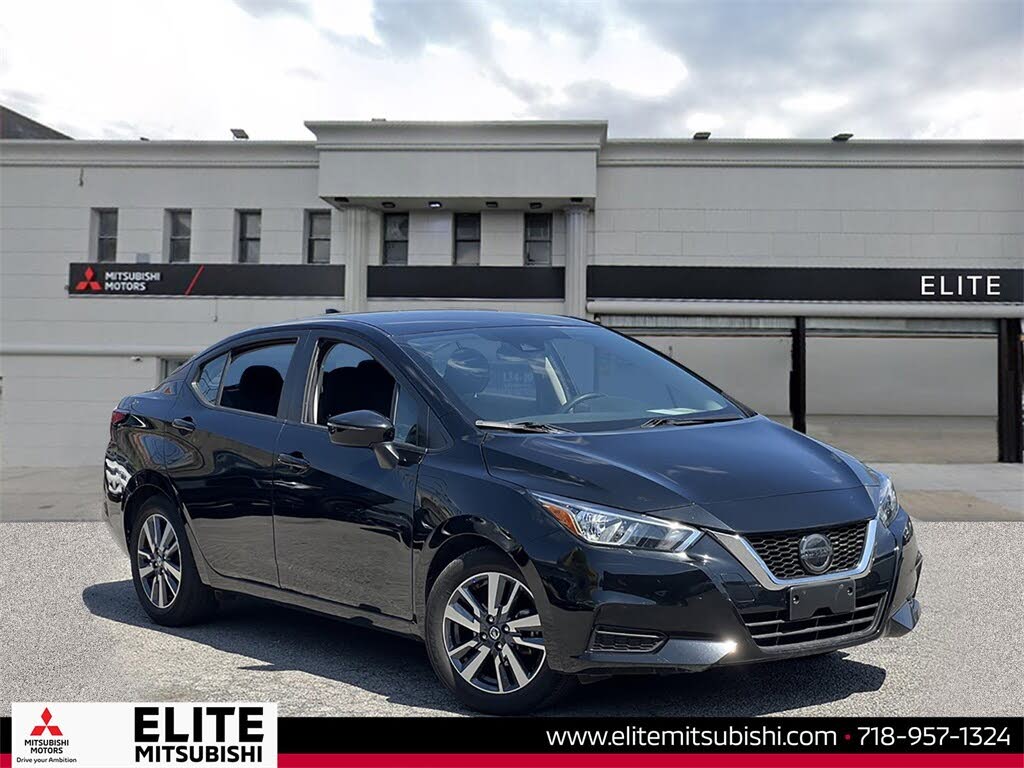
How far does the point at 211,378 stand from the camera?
635cm

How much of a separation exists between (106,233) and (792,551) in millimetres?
23387

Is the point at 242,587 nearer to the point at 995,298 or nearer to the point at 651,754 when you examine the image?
the point at 651,754

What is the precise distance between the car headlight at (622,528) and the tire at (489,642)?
0.33m

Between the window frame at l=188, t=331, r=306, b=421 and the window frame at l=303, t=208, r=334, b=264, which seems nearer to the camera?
the window frame at l=188, t=331, r=306, b=421

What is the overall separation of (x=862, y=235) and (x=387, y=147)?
10045mm

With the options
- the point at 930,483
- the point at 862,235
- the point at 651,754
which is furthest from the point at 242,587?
the point at 862,235

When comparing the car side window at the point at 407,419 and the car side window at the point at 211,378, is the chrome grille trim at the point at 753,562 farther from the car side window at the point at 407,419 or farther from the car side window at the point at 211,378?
the car side window at the point at 211,378

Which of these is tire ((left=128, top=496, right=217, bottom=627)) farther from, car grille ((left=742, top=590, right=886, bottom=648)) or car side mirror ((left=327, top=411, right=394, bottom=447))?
car grille ((left=742, top=590, right=886, bottom=648))

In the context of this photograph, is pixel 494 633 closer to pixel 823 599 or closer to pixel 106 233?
pixel 823 599

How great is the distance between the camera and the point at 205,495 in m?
5.85

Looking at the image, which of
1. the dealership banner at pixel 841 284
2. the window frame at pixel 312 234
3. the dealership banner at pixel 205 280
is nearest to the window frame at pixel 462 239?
the dealership banner at pixel 205 280

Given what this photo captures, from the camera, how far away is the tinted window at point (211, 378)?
625 cm

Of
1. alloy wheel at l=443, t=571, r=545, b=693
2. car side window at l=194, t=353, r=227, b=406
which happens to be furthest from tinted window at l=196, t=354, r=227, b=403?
alloy wheel at l=443, t=571, r=545, b=693

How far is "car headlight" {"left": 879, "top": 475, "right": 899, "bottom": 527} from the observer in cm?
455
